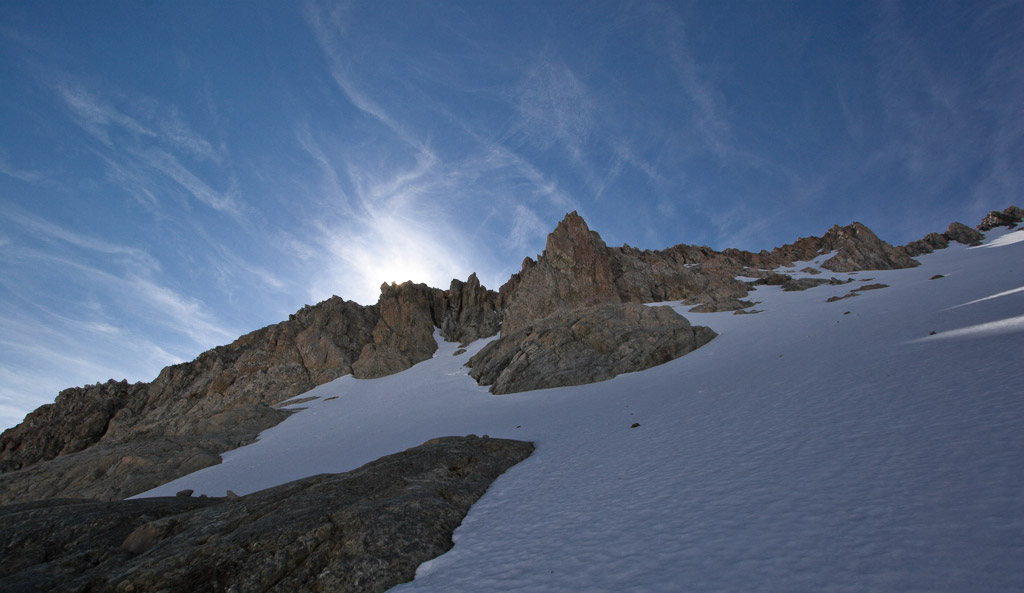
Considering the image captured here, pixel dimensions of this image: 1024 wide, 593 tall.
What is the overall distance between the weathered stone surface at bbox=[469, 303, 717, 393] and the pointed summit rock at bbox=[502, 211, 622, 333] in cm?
2084

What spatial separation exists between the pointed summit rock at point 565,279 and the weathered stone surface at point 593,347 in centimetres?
2084

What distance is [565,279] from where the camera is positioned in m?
62.5

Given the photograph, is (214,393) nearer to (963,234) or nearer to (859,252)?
(859,252)

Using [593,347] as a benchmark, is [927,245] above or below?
above

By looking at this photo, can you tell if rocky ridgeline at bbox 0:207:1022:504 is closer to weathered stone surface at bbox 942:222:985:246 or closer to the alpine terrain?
the alpine terrain

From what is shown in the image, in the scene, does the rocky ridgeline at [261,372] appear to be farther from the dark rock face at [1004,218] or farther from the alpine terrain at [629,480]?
the dark rock face at [1004,218]

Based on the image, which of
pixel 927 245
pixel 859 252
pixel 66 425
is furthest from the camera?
pixel 927 245

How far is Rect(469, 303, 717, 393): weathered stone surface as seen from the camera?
3105 centimetres

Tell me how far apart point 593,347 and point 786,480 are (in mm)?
26790

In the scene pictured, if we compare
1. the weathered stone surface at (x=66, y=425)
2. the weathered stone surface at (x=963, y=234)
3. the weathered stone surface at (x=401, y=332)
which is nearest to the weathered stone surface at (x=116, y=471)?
the weathered stone surface at (x=401, y=332)

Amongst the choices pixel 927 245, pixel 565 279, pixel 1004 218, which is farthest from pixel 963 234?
pixel 565 279

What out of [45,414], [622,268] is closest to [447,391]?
[622,268]

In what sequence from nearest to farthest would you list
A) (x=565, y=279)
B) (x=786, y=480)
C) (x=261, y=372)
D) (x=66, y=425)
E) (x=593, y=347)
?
(x=786, y=480) → (x=593, y=347) → (x=66, y=425) → (x=261, y=372) → (x=565, y=279)

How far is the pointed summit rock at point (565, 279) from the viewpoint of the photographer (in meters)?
60.8
